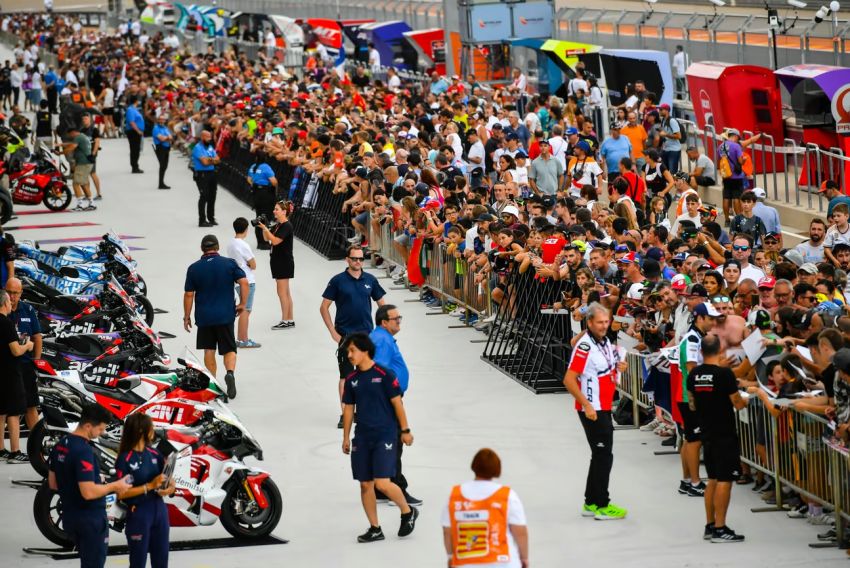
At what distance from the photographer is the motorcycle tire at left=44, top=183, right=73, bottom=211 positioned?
97.9 ft

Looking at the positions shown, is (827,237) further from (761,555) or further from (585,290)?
(761,555)


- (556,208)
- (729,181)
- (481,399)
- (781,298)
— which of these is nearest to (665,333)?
(781,298)

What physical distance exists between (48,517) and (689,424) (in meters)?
4.87

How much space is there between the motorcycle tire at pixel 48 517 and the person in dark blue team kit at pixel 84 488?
51.9 inches

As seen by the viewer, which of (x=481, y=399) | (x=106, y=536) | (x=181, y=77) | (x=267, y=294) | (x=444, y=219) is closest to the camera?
(x=106, y=536)

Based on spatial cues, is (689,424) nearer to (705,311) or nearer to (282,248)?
(705,311)

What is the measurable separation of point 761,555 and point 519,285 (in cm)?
653

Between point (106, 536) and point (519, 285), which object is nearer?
point (106, 536)

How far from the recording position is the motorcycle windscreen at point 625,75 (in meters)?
29.2

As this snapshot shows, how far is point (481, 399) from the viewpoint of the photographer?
15.4m

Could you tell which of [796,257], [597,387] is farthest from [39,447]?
[796,257]

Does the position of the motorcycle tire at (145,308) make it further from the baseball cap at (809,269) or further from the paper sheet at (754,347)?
A: the paper sheet at (754,347)

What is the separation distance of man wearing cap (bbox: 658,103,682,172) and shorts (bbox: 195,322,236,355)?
30.6 feet

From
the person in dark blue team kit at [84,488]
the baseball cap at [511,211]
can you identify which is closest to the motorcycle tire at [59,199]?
the baseball cap at [511,211]
